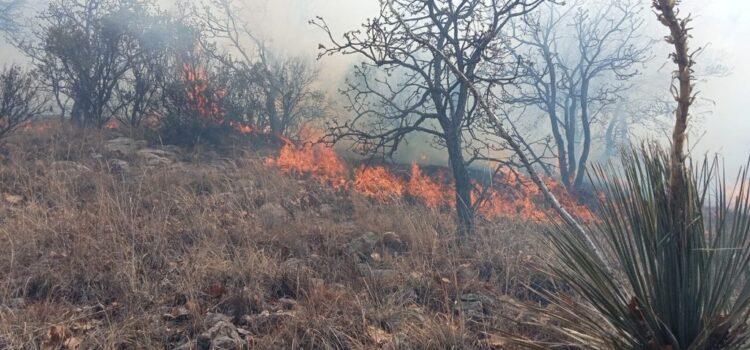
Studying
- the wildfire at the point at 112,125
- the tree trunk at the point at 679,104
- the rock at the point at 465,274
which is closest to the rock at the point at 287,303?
the rock at the point at 465,274

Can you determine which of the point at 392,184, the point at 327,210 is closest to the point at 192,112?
the point at 392,184

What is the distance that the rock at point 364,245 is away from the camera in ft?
16.4

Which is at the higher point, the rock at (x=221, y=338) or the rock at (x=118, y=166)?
the rock at (x=118, y=166)

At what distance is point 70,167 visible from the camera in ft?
25.4

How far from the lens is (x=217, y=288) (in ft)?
12.5

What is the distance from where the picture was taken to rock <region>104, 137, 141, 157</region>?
9.17 meters

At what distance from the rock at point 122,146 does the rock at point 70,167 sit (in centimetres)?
112

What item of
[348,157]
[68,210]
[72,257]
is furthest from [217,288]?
[348,157]

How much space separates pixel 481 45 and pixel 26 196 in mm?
5740

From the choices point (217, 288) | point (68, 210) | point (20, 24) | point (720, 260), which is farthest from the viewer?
point (20, 24)

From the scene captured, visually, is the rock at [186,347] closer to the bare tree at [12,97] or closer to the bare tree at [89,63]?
the bare tree at [12,97]

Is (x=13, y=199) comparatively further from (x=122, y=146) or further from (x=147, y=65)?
(x=147, y=65)

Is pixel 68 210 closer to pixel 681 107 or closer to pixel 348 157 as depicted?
pixel 681 107

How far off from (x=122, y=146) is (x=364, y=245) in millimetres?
6557
